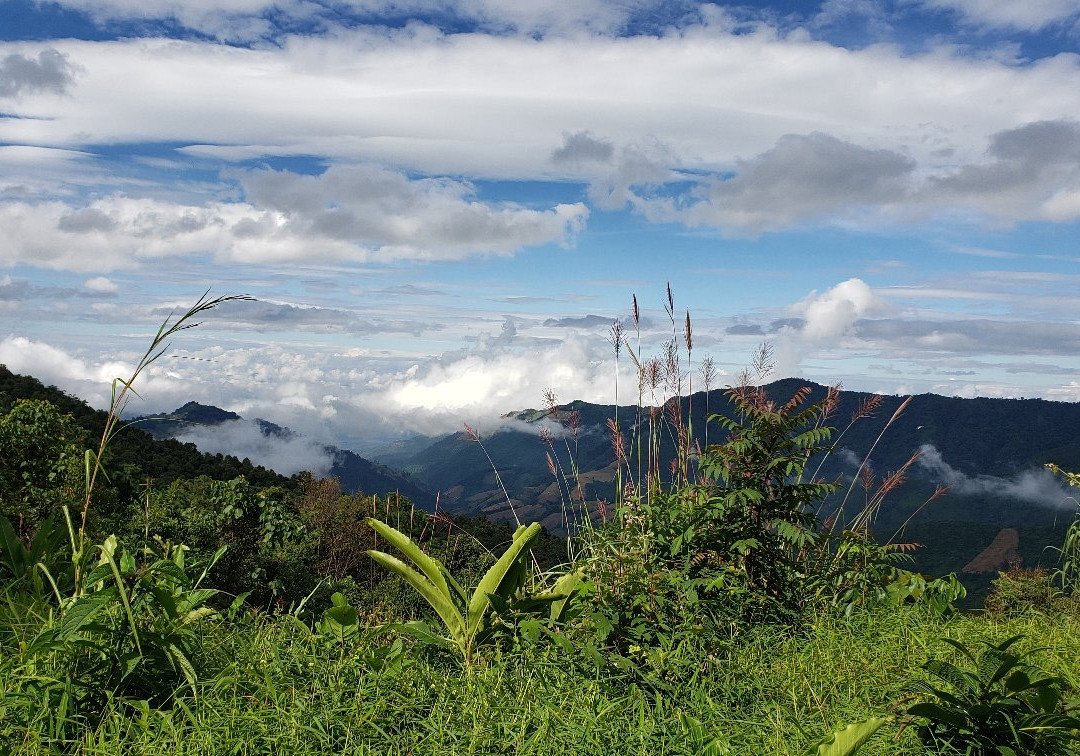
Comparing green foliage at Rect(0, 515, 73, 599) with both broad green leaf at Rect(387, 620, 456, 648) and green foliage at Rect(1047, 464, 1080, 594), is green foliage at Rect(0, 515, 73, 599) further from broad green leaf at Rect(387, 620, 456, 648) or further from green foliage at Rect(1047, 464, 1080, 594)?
green foliage at Rect(1047, 464, 1080, 594)

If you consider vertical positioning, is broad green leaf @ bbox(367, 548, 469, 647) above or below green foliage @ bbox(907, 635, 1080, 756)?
below

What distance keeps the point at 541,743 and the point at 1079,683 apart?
7.40 ft

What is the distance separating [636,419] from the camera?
5.26 metres

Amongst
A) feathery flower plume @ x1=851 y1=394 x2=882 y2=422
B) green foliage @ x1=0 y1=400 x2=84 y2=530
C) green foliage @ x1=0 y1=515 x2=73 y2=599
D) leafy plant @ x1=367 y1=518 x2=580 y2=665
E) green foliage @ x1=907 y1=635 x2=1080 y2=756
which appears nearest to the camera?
green foliage @ x1=907 y1=635 x2=1080 y2=756

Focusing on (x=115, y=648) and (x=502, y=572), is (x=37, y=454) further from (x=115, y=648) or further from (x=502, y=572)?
(x=115, y=648)

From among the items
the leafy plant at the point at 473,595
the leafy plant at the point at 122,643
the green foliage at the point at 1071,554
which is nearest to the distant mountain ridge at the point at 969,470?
the green foliage at the point at 1071,554

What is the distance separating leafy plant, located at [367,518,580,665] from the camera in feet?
11.0

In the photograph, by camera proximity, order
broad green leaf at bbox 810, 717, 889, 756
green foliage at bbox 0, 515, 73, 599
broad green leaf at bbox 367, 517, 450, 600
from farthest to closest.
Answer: broad green leaf at bbox 367, 517, 450, 600
green foliage at bbox 0, 515, 73, 599
broad green leaf at bbox 810, 717, 889, 756

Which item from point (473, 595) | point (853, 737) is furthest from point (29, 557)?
point (853, 737)

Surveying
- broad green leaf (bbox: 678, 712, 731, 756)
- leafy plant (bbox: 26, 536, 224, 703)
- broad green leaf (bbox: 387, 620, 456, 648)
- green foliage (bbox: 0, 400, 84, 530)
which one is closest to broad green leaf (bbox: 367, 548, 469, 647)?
broad green leaf (bbox: 387, 620, 456, 648)

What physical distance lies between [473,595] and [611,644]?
70 centimetres

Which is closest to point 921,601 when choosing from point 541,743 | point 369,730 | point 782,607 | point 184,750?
point 782,607

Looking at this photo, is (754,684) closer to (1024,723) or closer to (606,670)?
(606,670)

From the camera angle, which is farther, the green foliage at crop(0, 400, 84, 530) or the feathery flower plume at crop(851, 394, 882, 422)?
the green foliage at crop(0, 400, 84, 530)
